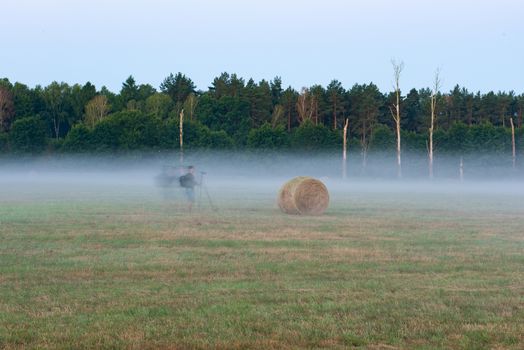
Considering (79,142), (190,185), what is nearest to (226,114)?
(79,142)

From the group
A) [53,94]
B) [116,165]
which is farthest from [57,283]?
[53,94]

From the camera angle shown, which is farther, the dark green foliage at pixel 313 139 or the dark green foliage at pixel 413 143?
the dark green foliage at pixel 313 139

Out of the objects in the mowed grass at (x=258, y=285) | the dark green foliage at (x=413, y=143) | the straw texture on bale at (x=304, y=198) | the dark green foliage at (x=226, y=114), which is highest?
the dark green foliage at (x=226, y=114)

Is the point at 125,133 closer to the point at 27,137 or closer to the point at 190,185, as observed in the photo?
the point at 27,137

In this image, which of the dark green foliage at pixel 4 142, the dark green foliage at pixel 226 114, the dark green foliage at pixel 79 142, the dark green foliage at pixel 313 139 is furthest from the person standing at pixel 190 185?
the dark green foliage at pixel 226 114

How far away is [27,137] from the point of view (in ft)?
307

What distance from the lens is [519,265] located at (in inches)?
636

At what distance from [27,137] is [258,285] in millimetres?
84044

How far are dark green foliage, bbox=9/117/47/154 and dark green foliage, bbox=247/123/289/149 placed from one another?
74.4 feet

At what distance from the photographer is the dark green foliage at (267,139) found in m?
95.1

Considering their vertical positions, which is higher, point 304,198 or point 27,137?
point 27,137

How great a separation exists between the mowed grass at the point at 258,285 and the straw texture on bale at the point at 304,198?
21.1ft

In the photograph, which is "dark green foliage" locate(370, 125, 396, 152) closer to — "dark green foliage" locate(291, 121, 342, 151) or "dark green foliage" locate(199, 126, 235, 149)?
"dark green foliage" locate(291, 121, 342, 151)

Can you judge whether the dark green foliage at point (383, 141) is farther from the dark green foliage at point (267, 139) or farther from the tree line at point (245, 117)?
the dark green foliage at point (267, 139)
